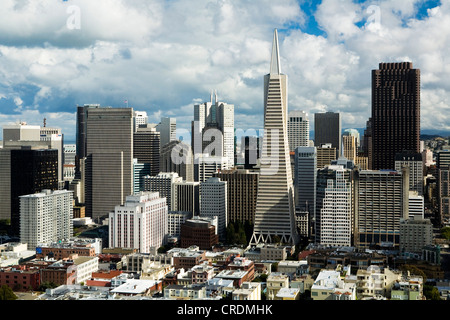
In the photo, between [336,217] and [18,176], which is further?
[18,176]

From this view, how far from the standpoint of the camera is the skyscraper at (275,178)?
13.0 metres

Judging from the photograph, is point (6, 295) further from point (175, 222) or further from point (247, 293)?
point (175, 222)

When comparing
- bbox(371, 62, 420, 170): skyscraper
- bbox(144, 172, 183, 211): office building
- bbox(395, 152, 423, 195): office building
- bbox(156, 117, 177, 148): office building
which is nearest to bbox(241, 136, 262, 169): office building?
bbox(156, 117, 177, 148): office building

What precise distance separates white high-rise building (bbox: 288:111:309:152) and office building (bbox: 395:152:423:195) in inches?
170

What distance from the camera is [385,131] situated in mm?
21594

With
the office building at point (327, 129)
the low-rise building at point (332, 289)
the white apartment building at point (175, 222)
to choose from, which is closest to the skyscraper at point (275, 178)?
the white apartment building at point (175, 222)

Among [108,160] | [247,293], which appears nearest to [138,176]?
[108,160]

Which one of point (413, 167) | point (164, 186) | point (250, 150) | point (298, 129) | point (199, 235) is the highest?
point (298, 129)

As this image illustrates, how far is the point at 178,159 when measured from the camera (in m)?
18.9

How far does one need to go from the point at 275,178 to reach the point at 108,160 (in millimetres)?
5934

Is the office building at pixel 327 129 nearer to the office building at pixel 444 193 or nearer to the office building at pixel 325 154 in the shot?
the office building at pixel 325 154

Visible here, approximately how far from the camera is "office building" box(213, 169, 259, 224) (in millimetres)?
14234
